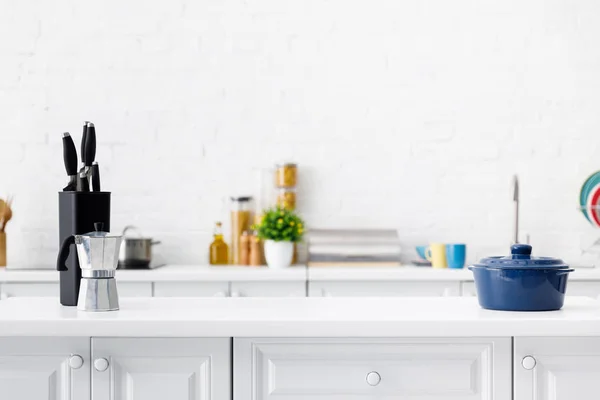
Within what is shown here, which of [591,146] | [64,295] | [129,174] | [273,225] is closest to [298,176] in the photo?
[273,225]

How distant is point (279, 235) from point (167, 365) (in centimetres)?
199

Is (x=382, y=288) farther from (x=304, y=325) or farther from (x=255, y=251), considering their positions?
(x=304, y=325)

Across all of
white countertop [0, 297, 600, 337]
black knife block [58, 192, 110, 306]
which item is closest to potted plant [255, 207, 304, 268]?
black knife block [58, 192, 110, 306]

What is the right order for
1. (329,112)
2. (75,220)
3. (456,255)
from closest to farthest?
(75,220) < (456,255) < (329,112)

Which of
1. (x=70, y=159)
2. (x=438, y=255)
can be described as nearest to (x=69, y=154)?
(x=70, y=159)

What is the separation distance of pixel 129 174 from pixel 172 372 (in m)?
2.46

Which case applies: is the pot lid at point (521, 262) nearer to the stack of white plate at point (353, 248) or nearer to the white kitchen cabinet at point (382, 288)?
the white kitchen cabinet at point (382, 288)

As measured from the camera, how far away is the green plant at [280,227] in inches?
163

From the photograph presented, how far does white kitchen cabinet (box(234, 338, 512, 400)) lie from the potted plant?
196 centimetres

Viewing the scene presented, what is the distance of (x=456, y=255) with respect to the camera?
4070mm

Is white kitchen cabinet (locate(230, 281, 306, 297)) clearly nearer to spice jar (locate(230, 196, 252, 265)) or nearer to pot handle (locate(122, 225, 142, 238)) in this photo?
spice jar (locate(230, 196, 252, 265))

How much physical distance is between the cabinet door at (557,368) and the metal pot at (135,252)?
2380mm

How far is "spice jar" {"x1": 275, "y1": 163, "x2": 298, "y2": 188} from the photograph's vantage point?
171 inches

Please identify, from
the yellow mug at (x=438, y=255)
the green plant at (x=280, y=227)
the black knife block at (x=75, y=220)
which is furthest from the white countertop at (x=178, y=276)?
the black knife block at (x=75, y=220)
